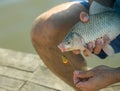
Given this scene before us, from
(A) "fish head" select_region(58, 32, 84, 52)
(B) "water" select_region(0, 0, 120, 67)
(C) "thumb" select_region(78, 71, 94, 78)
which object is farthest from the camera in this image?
(B) "water" select_region(0, 0, 120, 67)

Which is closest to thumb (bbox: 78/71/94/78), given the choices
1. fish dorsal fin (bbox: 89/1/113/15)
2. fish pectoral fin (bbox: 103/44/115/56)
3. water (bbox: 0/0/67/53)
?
fish pectoral fin (bbox: 103/44/115/56)

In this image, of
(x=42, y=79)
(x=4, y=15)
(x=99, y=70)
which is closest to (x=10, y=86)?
(x=42, y=79)

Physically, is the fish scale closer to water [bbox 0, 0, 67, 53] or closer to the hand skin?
the hand skin

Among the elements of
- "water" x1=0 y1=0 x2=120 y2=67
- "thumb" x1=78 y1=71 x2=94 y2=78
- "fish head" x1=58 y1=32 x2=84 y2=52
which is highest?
"fish head" x1=58 y1=32 x2=84 y2=52

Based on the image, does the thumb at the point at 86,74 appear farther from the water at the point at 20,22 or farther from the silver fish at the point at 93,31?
the water at the point at 20,22

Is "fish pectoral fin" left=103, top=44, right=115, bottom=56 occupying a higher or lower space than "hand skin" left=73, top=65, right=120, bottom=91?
higher

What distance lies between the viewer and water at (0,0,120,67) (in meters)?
3.61

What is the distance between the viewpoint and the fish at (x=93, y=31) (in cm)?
163

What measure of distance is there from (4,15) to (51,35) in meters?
2.42

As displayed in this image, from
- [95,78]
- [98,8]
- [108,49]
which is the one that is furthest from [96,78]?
[98,8]

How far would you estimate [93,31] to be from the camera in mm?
1662

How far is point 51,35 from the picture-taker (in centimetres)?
202

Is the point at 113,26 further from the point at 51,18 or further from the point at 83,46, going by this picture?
the point at 51,18

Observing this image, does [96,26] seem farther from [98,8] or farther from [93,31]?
[98,8]
